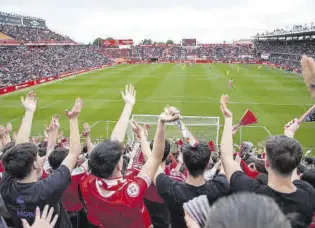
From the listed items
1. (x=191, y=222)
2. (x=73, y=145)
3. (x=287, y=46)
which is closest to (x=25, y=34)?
(x=287, y=46)

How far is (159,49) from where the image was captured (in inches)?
3971

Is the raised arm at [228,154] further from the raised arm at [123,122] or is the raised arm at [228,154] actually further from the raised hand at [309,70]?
the raised arm at [123,122]

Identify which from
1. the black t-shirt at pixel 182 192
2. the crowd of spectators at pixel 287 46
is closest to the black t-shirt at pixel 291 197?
the black t-shirt at pixel 182 192

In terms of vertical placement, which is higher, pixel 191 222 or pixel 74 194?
pixel 191 222

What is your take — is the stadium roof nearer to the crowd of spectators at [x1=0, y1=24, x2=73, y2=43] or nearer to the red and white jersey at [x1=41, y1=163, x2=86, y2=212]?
the crowd of spectators at [x1=0, y1=24, x2=73, y2=43]

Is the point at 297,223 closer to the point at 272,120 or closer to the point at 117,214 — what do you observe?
the point at 117,214

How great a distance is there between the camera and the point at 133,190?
315cm

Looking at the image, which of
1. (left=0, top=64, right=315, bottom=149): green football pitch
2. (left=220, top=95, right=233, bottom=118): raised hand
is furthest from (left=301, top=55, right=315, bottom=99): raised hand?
(left=0, top=64, right=315, bottom=149): green football pitch

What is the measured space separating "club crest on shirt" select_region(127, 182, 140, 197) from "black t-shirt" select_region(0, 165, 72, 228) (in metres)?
0.70

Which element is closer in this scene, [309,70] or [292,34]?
[309,70]

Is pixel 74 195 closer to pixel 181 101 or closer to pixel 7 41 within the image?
pixel 181 101

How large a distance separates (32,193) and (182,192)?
5.15 feet

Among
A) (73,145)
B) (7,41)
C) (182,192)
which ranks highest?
(7,41)

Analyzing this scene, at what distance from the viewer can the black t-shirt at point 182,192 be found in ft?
11.0
